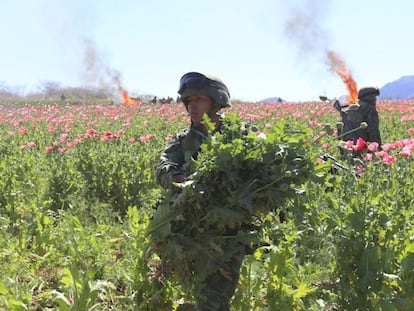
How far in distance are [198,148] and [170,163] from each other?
0.21m

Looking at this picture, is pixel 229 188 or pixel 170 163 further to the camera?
pixel 170 163

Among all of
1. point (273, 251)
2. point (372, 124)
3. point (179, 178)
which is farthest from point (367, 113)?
point (179, 178)

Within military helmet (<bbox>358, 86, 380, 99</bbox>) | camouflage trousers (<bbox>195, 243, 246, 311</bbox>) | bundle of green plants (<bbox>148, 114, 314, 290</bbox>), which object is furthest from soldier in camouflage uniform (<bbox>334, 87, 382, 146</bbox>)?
bundle of green plants (<bbox>148, 114, 314, 290</bbox>)

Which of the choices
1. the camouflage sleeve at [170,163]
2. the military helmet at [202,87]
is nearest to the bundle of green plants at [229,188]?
the camouflage sleeve at [170,163]

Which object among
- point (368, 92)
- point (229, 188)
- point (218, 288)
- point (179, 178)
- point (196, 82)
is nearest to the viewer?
point (229, 188)

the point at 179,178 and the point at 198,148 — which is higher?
the point at 198,148

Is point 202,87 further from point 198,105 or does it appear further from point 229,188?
Answer: point 229,188

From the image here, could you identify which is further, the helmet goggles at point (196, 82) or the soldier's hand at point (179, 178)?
the helmet goggles at point (196, 82)

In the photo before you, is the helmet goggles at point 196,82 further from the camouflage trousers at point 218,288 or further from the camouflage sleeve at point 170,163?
the camouflage trousers at point 218,288

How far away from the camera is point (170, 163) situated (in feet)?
10.8

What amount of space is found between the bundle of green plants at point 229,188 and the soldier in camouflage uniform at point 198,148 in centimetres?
17

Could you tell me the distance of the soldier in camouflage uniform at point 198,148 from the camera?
3160mm

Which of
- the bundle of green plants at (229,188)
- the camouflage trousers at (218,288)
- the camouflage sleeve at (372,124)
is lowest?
the camouflage trousers at (218,288)

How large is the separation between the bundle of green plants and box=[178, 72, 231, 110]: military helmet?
1.38ft
